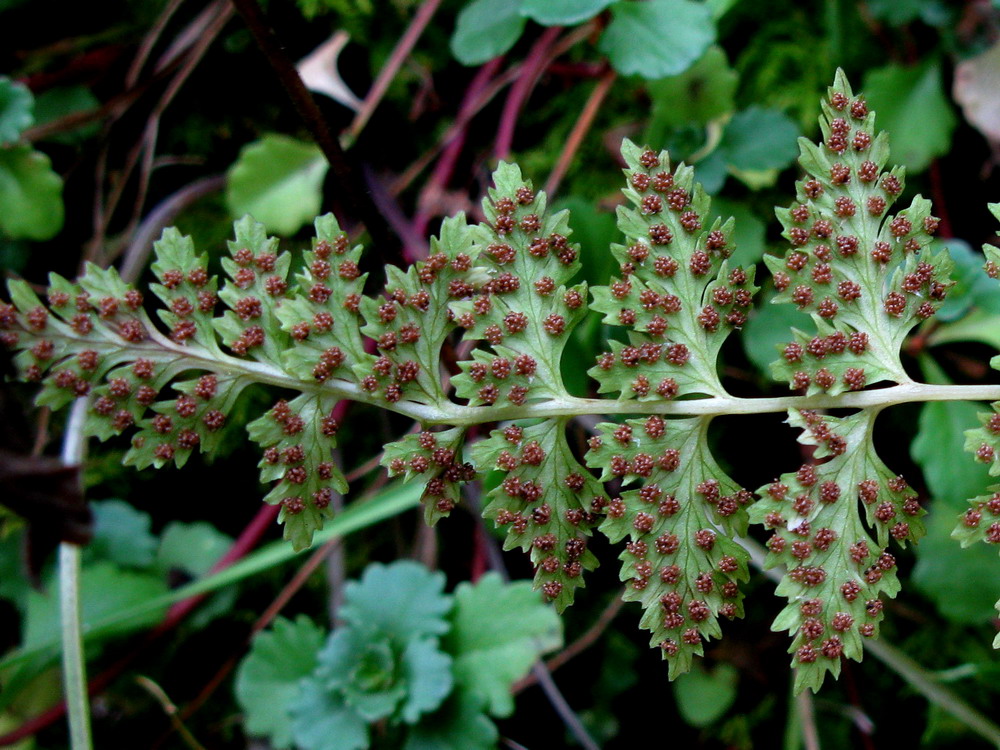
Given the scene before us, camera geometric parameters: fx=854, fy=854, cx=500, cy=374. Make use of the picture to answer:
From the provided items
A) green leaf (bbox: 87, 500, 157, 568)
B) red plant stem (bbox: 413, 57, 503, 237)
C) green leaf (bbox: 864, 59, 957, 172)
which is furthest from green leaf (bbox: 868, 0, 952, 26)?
green leaf (bbox: 87, 500, 157, 568)

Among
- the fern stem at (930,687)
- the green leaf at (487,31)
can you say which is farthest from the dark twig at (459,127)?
the fern stem at (930,687)

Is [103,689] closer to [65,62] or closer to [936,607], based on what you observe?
[65,62]

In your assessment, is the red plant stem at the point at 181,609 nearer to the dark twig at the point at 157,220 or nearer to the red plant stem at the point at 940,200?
the dark twig at the point at 157,220

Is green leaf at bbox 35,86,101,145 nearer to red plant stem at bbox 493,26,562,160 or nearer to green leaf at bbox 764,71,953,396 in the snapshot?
red plant stem at bbox 493,26,562,160

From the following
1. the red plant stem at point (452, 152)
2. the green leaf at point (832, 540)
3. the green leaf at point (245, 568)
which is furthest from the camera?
the red plant stem at point (452, 152)

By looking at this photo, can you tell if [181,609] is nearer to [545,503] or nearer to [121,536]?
[121,536]

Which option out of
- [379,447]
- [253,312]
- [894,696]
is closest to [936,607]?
[894,696]
